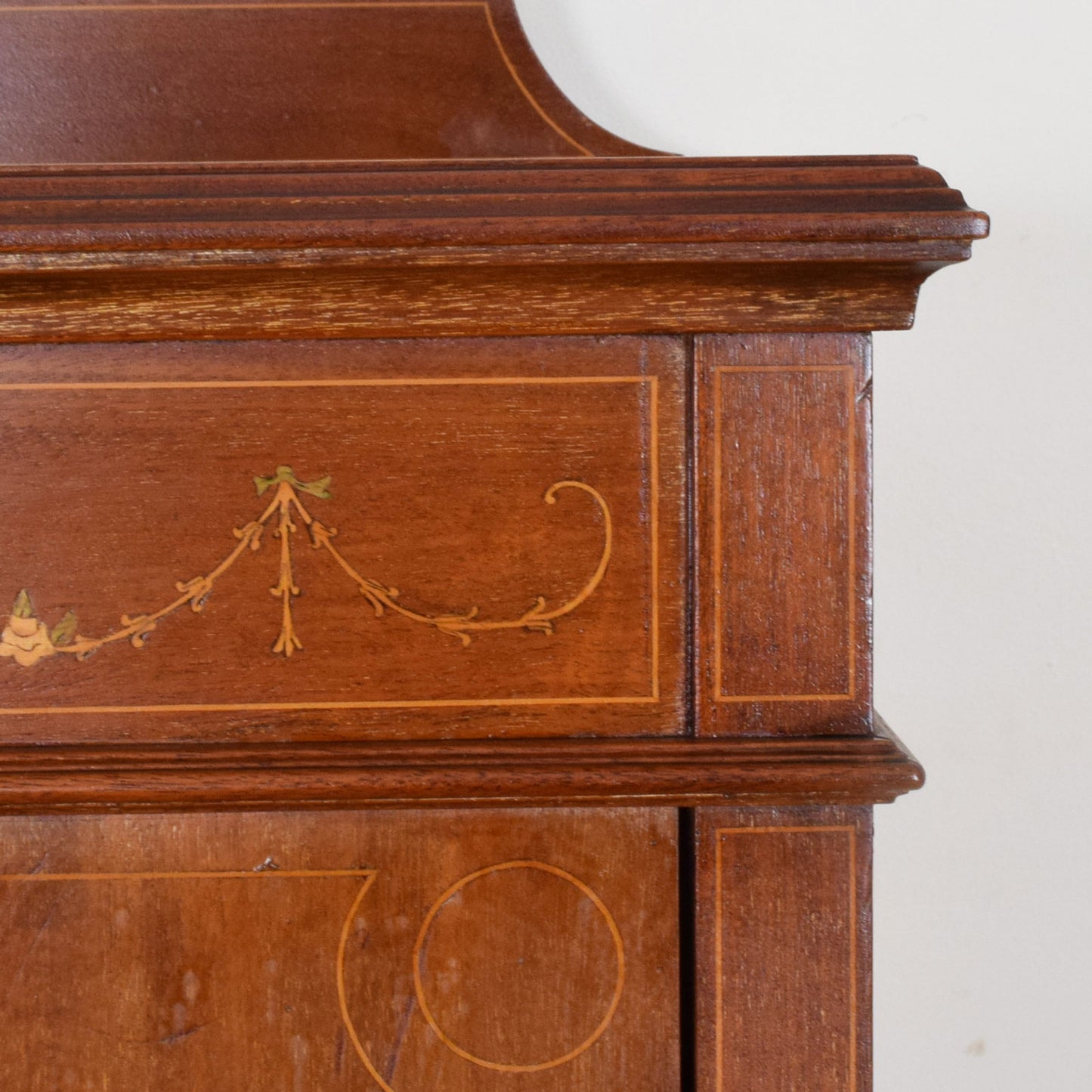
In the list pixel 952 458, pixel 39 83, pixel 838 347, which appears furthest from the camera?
pixel 952 458

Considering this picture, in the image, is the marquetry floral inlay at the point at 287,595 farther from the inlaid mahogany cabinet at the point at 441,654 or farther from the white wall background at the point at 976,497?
the white wall background at the point at 976,497

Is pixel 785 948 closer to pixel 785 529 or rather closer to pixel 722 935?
pixel 722 935

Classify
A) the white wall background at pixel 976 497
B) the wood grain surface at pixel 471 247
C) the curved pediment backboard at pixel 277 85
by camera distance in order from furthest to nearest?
the white wall background at pixel 976 497
the curved pediment backboard at pixel 277 85
the wood grain surface at pixel 471 247

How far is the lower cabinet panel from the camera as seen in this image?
493 millimetres

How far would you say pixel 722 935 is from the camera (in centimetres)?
48

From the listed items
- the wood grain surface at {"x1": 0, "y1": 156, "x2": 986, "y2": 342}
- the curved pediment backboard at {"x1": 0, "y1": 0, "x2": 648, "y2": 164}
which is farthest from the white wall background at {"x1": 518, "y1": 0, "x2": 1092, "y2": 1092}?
the wood grain surface at {"x1": 0, "y1": 156, "x2": 986, "y2": 342}

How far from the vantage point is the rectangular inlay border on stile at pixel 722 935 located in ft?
1.58

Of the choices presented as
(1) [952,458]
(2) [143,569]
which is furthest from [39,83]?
(1) [952,458]

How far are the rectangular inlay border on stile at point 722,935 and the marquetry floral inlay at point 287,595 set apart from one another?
13 cm

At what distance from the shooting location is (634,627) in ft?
1.59

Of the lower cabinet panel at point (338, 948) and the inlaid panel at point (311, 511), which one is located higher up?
the inlaid panel at point (311, 511)

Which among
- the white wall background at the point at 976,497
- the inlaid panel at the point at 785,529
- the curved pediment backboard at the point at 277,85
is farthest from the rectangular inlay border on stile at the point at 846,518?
the white wall background at the point at 976,497

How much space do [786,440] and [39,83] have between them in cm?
46

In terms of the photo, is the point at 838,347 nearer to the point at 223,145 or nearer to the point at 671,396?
the point at 671,396
